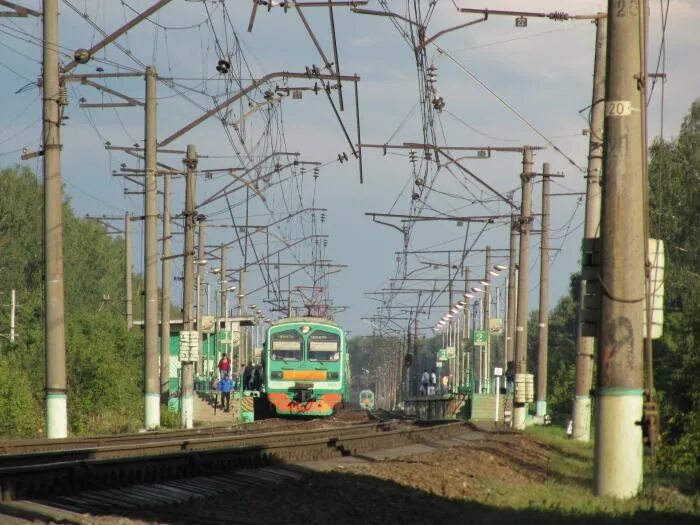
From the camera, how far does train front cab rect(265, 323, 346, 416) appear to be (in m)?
42.9

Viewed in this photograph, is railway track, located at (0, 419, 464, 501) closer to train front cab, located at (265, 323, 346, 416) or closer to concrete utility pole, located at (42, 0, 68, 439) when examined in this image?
concrete utility pole, located at (42, 0, 68, 439)

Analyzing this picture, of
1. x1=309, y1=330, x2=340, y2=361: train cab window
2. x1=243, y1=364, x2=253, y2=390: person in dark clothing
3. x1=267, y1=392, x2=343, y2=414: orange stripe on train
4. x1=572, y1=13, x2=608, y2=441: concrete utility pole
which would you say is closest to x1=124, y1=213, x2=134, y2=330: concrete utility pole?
x1=243, y1=364, x2=253, y2=390: person in dark clothing

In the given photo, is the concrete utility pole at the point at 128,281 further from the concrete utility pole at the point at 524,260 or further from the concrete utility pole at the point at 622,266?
the concrete utility pole at the point at 622,266

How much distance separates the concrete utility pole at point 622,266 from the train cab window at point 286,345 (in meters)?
31.1

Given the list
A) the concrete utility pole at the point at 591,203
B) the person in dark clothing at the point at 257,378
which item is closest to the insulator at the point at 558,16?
the concrete utility pole at the point at 591,203

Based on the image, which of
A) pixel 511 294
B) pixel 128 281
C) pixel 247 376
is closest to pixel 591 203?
pixel 511 294

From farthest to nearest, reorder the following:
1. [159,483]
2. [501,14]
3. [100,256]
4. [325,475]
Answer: [100,256]
[501,14]
[325,475]
[159,483]

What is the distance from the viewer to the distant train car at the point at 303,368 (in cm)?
4291

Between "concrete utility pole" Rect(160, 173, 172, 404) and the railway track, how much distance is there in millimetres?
11965

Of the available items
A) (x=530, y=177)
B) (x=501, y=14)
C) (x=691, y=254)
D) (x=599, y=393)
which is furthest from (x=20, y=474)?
(x=691, y=254)

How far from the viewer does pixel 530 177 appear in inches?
1428

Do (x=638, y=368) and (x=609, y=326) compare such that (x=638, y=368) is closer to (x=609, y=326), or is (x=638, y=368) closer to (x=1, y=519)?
(x=609, y=326)

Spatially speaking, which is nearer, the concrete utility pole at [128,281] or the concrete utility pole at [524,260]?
the concrete utility pole at [524,260]

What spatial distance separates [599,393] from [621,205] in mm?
1727
